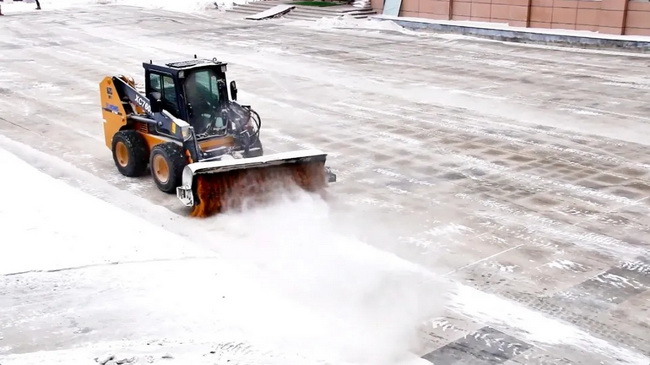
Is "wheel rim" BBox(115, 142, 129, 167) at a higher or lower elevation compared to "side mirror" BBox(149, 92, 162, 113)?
lower

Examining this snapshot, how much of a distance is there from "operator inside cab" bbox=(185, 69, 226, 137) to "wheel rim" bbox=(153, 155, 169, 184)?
2.38 ft

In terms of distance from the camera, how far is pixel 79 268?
9.34m

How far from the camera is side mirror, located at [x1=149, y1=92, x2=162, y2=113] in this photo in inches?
Answer: 479

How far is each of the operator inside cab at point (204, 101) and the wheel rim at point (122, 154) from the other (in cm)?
151

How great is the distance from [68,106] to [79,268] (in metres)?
10.1

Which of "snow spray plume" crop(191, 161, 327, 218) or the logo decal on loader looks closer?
"snow spray plume" crop(191, 161, 327, 218)

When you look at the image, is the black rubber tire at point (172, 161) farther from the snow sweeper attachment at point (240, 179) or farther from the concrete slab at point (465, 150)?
the snow sweeper attachment at point (240, 179)

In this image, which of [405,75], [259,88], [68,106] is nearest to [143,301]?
[68,106]

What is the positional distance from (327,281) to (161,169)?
14.3 feet

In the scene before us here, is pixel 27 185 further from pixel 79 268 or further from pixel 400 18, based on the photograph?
pixel 400 18

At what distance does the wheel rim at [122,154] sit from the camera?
12805 mm

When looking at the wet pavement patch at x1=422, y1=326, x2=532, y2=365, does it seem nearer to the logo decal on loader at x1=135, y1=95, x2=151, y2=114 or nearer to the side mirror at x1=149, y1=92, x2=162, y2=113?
the side mirror at x1=149, y1=92, x2=162, y2=113

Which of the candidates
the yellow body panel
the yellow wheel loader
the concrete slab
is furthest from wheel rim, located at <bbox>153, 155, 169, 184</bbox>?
the yellow body panel

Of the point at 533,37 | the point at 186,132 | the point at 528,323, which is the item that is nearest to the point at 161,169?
the point at 186,132
